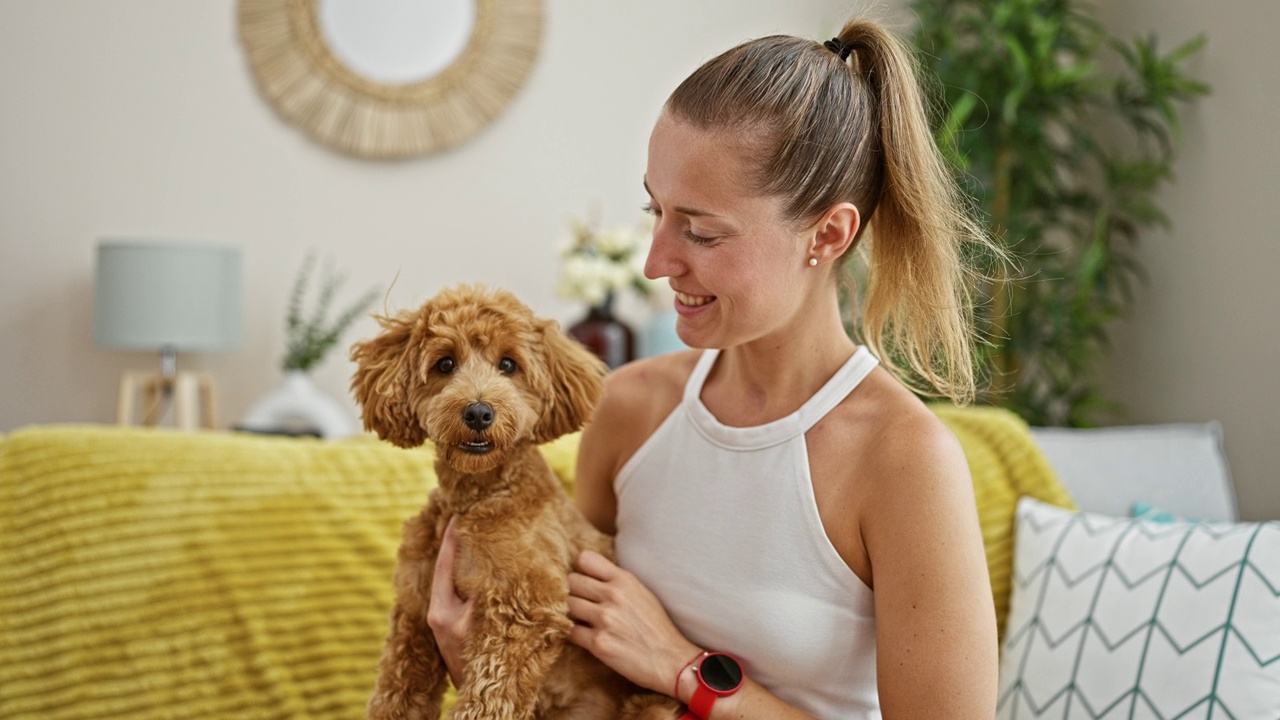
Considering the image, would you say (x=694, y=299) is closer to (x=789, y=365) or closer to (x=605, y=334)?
(x=789, y=365)

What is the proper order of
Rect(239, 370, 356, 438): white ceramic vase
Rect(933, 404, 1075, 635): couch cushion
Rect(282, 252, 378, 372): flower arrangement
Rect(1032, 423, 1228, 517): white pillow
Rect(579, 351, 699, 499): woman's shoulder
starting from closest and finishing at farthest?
1. Rect(579, 351, 699, 499): woman's shoulder
2. Rect(933, 404, 1075, 635): couch cushion
3. Rect(1032, 423, 1228, 517): white pillow
4. Rect(239, 370, 356, 438): white ceramic vase
5. Rect(282, 252, 378, 372): flower arrangement

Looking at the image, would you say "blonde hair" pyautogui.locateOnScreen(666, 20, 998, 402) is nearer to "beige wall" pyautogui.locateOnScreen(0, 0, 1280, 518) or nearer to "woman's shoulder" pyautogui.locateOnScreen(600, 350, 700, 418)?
"woman's shoulder" pyautogui.locateOnScreen(600, 350, 700, 418)

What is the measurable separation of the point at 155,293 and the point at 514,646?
8.75ft

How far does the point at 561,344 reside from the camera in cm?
112

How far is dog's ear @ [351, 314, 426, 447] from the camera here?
3.47 feet

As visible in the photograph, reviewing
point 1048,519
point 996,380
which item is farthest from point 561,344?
point 996,380

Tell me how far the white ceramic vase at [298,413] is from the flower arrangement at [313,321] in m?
0.07

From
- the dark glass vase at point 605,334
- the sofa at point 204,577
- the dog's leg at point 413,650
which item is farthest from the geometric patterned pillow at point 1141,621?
the dark glass vase at point 605,334

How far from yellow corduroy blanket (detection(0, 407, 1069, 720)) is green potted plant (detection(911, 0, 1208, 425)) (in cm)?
214

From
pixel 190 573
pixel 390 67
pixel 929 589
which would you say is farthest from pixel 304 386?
pixel 929 589

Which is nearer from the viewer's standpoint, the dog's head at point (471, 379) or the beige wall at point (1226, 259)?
the dog's head at point (471, 379)

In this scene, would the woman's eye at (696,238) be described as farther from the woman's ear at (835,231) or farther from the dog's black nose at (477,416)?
the dog's black nose at (477,416)

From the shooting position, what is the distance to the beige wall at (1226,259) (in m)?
2.75

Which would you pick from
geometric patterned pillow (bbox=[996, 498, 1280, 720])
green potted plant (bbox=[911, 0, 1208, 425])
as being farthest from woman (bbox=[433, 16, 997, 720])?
green potted plant (bbox=[911, 0, 1208, 425])
